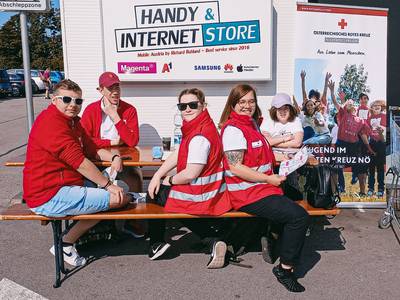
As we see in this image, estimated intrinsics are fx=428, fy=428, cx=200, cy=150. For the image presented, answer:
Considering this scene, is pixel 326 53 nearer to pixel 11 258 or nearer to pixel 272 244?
pixel 272 244

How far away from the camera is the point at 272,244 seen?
13.3ft

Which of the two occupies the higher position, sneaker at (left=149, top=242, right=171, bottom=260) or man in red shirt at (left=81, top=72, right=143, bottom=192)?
man in red shirt at (left=81, top=72, right=143, bottom=192)

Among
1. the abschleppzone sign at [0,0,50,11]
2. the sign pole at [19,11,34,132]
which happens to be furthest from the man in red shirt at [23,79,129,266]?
the abschleppzone sign at [0,0,50,11]

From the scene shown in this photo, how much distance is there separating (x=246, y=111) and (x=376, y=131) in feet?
7.92

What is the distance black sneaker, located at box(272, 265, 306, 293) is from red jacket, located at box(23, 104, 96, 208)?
189 cm

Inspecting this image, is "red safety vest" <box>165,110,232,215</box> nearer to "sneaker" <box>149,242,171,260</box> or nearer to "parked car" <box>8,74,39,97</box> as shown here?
"sneaker" <box>149,242,171,260</box>

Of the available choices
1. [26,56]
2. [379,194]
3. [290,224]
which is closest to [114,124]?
[26,56]

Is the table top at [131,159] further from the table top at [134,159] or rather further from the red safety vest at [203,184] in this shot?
the red safety vest at [203,184]

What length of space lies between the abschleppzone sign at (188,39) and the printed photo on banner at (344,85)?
0.59 meters

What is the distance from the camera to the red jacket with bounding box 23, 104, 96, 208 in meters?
3.43

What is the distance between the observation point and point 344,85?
523 cm

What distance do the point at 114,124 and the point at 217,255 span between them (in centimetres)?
189

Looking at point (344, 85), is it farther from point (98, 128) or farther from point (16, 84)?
point (16, 84)

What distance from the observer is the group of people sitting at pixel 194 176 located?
3.46m
